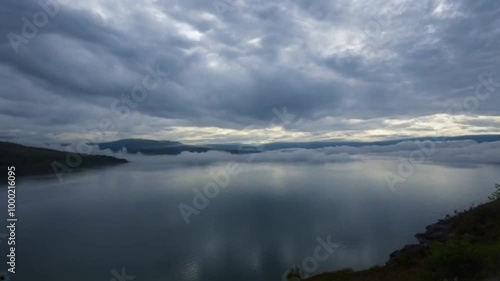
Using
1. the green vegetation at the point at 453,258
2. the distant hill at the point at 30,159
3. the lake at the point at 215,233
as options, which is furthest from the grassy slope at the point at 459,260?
the distant hill at the point at 30,159

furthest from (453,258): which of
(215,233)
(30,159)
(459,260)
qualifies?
(30,159)

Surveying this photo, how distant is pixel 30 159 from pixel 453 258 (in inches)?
7156

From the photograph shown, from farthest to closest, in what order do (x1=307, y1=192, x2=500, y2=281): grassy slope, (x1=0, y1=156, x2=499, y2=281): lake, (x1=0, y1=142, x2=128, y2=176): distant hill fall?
(x1=0, y1=142, x2=128, y2=176): distant hill, (x1=0, y1=156, x2=499, y2=281): lake, (x1=307, y1=192, x2=500, y2=281): grassy slope

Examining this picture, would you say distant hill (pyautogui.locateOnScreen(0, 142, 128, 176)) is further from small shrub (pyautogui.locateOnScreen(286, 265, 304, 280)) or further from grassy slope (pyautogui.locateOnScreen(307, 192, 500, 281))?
grassy slope (pyautogui.locateOnScreen(307, 192, 500, 281))

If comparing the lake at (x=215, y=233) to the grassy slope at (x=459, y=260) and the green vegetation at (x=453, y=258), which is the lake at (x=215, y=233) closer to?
the green vegetation at (x=453, y=258)

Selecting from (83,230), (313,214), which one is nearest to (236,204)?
(313,214)

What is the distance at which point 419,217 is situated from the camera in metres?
48.7

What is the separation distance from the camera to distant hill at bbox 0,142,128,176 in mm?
142850

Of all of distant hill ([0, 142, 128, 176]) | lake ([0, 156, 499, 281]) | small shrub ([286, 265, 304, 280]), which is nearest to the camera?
small shrub ([286, 265, 304, 280])

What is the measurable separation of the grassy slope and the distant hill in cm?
14570

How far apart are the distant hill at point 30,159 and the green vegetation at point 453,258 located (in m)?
144

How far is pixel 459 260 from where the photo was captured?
13484 mm

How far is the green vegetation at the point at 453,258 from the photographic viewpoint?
525 inches

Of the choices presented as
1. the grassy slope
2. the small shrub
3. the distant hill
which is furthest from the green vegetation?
the distant hill
